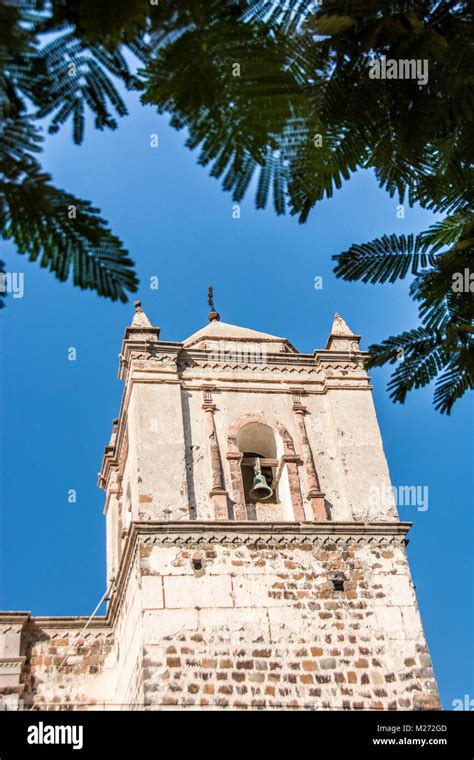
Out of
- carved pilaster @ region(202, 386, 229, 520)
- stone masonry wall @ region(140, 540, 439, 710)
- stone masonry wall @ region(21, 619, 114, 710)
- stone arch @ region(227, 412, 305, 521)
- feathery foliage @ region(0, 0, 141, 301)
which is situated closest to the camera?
feathery foliage @ region(0, 0, 141, 301)

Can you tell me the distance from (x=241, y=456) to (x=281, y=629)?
2724 millimetres

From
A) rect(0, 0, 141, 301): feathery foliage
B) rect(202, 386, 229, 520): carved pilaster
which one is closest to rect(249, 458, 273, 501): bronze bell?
rect(202, 386, 229, 520): carved pilaster

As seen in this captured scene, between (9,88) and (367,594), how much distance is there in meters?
11.2

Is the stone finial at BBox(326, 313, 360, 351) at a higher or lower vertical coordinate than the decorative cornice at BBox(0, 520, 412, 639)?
higher

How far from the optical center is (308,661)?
11867mm

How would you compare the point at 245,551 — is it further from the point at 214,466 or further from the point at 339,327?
the point at 339,327

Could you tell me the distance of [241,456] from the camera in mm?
13875

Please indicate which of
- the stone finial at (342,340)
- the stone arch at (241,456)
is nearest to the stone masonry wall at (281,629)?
the stone arch at (241,456)

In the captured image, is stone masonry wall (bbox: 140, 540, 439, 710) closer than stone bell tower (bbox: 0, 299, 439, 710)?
Yes

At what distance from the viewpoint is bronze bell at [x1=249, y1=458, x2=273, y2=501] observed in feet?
44.8

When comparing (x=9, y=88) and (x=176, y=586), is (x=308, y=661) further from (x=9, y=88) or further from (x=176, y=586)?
(x=9, y=88)

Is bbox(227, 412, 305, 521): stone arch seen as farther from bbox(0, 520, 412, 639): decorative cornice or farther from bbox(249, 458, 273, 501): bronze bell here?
bbox(0, 520, 412, 639): decorative cornice

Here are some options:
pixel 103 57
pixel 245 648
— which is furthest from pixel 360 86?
pixel 245 648

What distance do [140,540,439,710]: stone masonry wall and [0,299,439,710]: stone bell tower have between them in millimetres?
18
